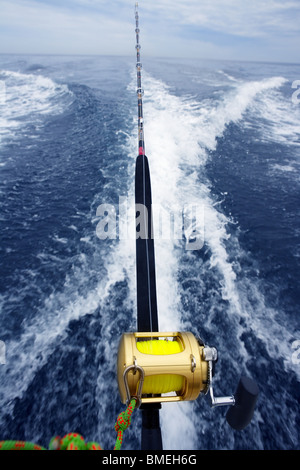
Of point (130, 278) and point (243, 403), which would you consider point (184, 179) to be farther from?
point (243, 403)

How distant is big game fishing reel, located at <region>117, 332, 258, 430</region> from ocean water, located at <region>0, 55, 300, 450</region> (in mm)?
1752

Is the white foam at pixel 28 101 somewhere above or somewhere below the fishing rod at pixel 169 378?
above

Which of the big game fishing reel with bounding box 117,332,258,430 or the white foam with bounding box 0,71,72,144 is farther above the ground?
the white foam with bounding box 0,71,72,144

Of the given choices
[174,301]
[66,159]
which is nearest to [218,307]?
[174,301]

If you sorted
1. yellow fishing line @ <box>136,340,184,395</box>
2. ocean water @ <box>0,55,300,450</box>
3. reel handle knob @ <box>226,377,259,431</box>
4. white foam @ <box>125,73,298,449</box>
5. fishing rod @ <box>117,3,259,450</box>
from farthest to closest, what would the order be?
1. white foam @ <box>125,73,298,449</box>
2. ocean water @ <box>0,55,300,450</box>
3. yellow fishing line @ <box>136,340,184,395</box>
4. fishing rod @ <box>117,3,259,450</box>
5. reel handle knob @ <box>226,377,259,431</box>

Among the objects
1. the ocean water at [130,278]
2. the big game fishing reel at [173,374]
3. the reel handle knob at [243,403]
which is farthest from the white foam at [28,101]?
the reel handle knob at [243,403]

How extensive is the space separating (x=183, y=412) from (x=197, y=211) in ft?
17.4

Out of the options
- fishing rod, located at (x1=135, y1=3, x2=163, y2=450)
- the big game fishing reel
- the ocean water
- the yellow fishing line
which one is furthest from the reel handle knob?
the ocean water

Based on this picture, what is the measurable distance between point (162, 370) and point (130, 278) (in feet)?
11.0

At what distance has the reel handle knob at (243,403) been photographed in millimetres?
2086

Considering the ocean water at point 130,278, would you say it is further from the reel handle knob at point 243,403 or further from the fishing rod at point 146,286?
the reel handle knob at point 243,403

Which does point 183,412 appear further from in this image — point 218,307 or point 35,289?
point 35,289

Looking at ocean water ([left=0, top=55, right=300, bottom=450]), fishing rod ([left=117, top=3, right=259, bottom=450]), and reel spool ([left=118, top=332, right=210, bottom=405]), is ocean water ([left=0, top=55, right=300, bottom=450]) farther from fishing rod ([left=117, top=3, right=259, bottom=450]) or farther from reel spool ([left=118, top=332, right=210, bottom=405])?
reel spool ([left=118, top=332, right=210, bottom=405])

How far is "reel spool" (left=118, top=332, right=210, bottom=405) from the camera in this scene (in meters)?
2.35
